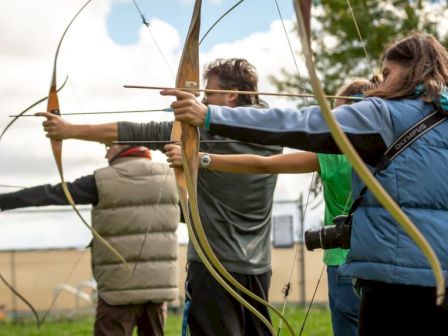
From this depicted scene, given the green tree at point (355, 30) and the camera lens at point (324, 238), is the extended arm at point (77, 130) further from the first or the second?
the green tree at point (355, 30)

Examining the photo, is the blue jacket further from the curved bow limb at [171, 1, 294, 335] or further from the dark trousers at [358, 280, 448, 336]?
the curved bow limb at [171, 1, 294, 335]

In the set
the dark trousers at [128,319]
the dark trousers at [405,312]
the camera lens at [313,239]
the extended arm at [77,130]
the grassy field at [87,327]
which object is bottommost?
the grassy field at [87,327]

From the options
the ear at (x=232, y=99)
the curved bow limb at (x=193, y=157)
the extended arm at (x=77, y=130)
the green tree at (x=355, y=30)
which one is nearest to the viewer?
the curved bow limb at (x=193, y=157)

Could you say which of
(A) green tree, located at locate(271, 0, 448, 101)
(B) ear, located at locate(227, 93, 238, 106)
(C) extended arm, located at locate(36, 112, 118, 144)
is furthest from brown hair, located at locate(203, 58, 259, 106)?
(A) green tree, located at locate(271, 0, 448, 101)

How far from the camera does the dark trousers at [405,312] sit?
2770 millimetres

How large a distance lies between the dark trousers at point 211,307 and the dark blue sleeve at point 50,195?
3.44ft

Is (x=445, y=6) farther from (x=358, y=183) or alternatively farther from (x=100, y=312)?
(x=358, y=183)

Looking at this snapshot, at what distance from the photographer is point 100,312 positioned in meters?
5.13

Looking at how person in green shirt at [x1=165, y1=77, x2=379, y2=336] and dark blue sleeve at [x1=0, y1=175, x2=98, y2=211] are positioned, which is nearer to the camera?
person in green shirt at [x1=165, y1=77, x2=379, y2=336]

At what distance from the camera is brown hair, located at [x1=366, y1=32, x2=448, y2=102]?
9.43 ft

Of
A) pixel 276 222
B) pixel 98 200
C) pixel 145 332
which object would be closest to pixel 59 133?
pixel 98 200

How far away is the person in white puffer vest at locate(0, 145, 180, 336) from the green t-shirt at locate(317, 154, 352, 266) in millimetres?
1356

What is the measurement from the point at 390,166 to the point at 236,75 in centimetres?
→ 163

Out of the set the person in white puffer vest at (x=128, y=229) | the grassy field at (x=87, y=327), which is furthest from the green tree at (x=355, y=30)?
the person in white puffer vest at (x=128, y=229)
